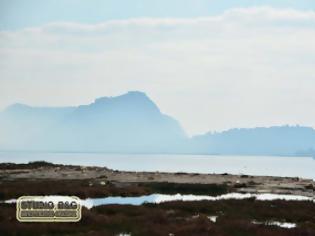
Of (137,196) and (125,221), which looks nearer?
(125,221)

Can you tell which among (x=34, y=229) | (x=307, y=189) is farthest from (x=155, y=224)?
(x=307, y=189)

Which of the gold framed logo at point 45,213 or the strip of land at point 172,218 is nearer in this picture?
the strip of land at point 172,218

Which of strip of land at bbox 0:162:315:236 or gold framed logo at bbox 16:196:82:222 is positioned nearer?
strip of land at bbox 0:162:315:236

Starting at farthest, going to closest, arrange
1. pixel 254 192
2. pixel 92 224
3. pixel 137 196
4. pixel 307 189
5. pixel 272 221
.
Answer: pixel 307 189 < pixel 254 192 < pixel 137 196 < pixel 272 221 < pixel 92 224

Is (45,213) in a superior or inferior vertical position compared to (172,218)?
superior

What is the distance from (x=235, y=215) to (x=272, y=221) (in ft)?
7.98

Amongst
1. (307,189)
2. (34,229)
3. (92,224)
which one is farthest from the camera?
(307,189)

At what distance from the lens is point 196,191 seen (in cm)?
6069

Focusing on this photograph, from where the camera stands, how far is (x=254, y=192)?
59188mm

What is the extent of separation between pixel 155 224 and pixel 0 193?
69.6 feet

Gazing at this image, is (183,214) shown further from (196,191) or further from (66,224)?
(196,191)

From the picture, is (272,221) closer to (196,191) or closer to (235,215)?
(235,215)

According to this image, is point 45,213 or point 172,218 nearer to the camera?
point 45,213

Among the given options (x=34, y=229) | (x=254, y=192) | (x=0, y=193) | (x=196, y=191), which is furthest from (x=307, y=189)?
(x=34, y=229)
